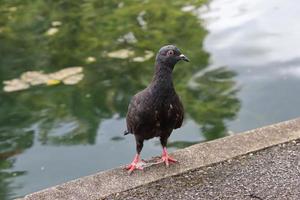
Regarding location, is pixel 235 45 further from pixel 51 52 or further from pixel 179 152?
pixel 179 152

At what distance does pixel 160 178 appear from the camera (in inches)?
158

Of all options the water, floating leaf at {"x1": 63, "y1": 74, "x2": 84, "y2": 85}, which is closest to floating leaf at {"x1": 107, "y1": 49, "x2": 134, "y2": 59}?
the water

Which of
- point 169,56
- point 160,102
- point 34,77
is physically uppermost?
point 169,56

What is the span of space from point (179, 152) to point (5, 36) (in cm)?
632

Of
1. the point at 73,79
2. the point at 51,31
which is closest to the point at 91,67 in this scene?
the point at 73,79

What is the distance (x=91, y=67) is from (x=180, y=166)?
4841mm

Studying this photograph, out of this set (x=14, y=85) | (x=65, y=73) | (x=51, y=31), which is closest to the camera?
(x=14, y=85)

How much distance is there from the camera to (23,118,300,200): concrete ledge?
393 cm

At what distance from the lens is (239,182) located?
392 cm

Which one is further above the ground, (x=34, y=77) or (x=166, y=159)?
(x=166, y=159)

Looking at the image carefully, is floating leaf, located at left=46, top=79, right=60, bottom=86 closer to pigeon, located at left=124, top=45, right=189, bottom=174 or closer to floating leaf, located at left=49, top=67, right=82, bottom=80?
floating leaf, located at left=49, top=67, right=82, bottom=80

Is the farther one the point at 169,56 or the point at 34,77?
the point at 34,77

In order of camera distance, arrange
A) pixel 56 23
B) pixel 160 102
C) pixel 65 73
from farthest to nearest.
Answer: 1. pixel 56 23
2. pixel 65 73
3. pixel 160 102

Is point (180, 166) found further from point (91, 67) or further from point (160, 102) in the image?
point (91, 67)
